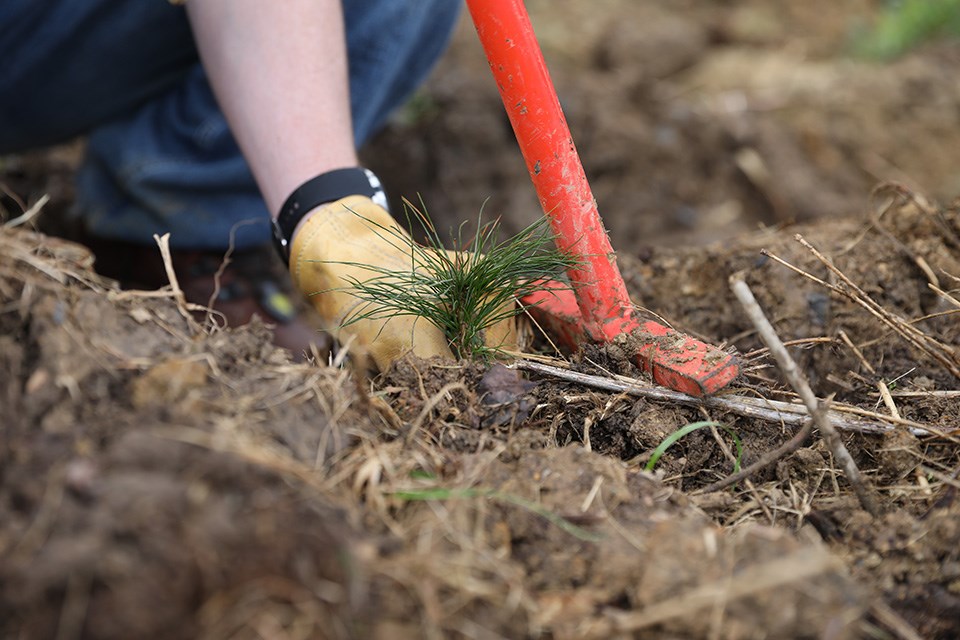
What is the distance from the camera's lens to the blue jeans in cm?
206

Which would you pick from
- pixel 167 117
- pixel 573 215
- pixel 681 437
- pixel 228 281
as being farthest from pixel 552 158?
pixel 167 117

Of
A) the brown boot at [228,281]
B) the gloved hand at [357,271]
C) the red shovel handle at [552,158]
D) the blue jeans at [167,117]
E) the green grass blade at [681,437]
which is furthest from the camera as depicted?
the brown boot at [228,281]

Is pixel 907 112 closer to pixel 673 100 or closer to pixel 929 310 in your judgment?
pixel 673 100

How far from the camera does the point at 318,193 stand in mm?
1546

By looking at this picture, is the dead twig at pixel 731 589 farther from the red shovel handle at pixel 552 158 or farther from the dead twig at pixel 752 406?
the red shovel handle at pixel 552 158

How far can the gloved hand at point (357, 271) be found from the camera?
1427 millimetres

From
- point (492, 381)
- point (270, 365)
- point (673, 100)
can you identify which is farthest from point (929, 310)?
point (673, 100)

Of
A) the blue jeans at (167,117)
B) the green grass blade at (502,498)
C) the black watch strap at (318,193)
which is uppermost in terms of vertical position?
the blue jeans at (167,117)

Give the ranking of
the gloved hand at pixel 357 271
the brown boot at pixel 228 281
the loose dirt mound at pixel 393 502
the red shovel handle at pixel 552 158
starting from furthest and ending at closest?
1. the brown boot at pixel 228 281
2. the gloved hand at pixel 357 271
3. the red shovel handle at pixel 552 158
4. the loose dirt mound at pixel 393 502

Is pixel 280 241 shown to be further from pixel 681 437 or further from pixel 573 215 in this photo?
pixel 681 437

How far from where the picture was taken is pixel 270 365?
114 centimetres

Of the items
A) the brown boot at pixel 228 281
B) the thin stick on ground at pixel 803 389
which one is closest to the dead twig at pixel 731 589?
the thin stick on ground at pixel 803 389

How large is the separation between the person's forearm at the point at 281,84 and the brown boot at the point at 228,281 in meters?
0.61

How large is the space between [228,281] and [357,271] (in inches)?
36.8
